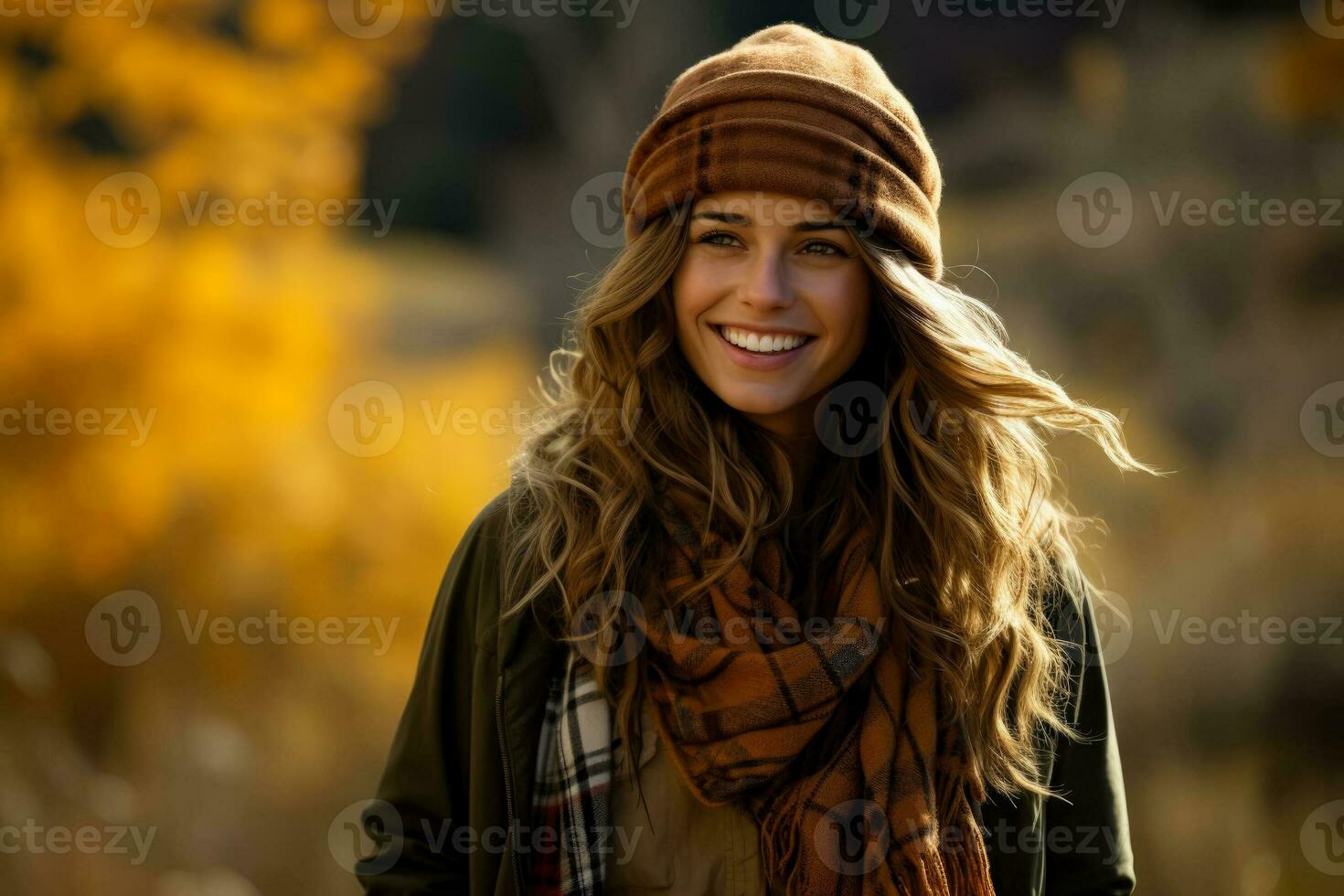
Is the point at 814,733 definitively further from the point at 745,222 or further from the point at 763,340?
the point at 745,222

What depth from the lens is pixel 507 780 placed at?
5.33ft

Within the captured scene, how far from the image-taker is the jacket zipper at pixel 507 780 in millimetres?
1600

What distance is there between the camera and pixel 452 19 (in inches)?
132

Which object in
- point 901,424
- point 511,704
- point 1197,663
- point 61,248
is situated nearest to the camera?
point 511,704

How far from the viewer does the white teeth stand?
1651mm

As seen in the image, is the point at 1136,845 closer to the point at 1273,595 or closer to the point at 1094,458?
the point at 1273,595

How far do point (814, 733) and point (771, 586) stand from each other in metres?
0.23

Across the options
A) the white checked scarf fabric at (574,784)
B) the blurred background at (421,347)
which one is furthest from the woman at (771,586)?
the blurred background at (421,347)

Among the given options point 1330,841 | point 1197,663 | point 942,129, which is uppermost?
point 942,129

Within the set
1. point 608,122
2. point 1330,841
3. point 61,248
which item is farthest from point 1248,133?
point 61,248

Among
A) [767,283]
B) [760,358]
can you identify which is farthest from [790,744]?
Answer: [767,283]

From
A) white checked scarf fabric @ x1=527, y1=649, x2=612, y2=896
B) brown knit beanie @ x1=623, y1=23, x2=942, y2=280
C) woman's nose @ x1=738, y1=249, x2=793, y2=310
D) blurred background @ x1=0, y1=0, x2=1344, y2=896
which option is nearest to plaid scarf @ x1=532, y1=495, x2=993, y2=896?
white checked scarf fabric @ x1=527, y1=649, x2=612, y2=896

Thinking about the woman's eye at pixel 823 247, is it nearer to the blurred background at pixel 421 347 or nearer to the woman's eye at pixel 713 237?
the woman's eye at pixel 713 237

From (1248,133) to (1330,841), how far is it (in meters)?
2.19
